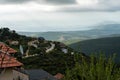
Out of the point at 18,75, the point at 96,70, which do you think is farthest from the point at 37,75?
the point at 96,70

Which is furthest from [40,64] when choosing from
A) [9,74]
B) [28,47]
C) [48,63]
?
[9,74]

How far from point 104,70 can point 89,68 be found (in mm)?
510

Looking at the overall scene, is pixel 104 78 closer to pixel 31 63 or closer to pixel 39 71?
pixel 39 71

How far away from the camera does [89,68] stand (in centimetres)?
1275

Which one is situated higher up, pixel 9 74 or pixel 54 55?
pixel 9 74

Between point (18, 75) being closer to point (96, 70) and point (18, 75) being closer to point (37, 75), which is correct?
point (96, 70)

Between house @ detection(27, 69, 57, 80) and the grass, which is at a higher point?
the grass

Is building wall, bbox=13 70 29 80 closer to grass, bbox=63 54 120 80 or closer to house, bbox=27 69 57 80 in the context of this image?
grass, bbox=63 54 120 80

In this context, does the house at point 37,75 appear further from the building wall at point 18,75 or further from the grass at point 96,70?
the grass at point 96,70

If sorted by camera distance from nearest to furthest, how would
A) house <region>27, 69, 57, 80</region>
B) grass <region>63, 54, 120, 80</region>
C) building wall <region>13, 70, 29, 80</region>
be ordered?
grass <region>63, 54, 120, 80</region>, building wall <region>13, 70, 29, 80</region>, house <region>27, 69, 57, 80</region>

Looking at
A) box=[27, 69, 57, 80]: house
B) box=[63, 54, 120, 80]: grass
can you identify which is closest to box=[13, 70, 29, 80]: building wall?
box=[63, 54, 120, 80]: grass

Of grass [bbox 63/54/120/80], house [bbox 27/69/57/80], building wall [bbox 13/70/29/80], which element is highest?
grass [bbox 63/54/120/80]

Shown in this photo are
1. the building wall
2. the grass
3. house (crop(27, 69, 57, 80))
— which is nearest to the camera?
the grass

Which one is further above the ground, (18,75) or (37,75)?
(18,75)
